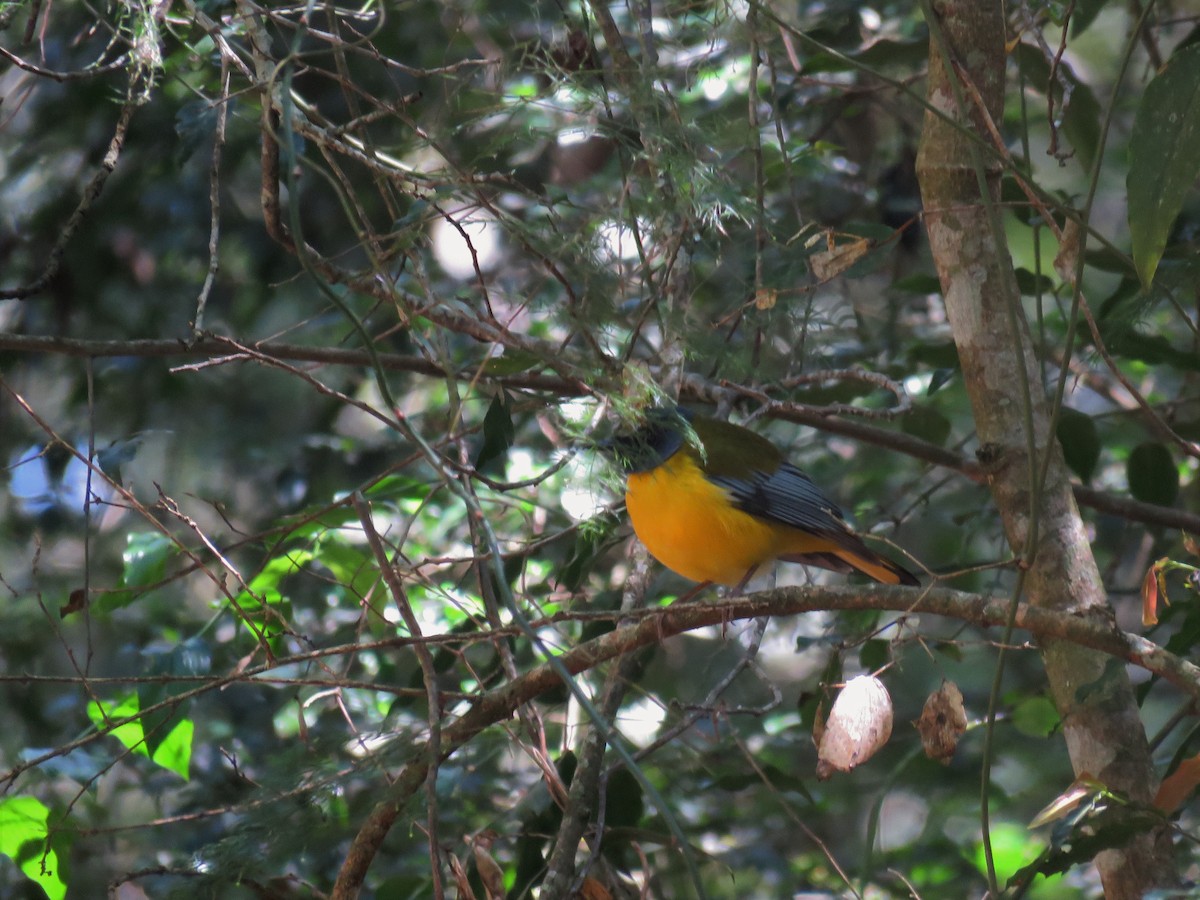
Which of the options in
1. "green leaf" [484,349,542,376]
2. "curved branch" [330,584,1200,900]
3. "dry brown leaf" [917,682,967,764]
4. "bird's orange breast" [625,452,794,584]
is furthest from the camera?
"bird's orange breast" [625,452,794,584]

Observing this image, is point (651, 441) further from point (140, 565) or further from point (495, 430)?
point (140, 565)

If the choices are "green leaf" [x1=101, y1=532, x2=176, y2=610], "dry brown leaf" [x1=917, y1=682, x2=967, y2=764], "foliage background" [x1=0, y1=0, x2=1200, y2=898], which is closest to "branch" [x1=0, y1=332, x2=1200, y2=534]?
"foliage background" [x1=0, y1=0, x2=1200, y2=898]

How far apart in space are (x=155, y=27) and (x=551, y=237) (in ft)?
2.94

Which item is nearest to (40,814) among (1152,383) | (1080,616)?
(1080,616)

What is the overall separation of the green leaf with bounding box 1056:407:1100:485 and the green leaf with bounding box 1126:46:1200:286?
146 centimetres

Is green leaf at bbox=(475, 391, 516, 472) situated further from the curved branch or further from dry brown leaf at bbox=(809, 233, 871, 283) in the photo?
dry brown leaf at bbox=(809, 233, 871, 283)

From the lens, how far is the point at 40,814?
2500 mm

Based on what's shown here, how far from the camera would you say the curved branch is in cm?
216

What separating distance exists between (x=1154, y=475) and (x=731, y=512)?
121 cm

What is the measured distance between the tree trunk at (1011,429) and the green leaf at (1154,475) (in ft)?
2.42

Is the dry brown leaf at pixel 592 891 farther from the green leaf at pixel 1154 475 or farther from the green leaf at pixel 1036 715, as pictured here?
the green leaf at pixel 1154 475

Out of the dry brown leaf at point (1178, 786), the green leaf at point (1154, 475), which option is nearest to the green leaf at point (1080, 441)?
the green leaf at point (1154, 475)

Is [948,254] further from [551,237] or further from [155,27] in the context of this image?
[155,27]

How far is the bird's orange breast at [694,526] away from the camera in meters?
3.24
